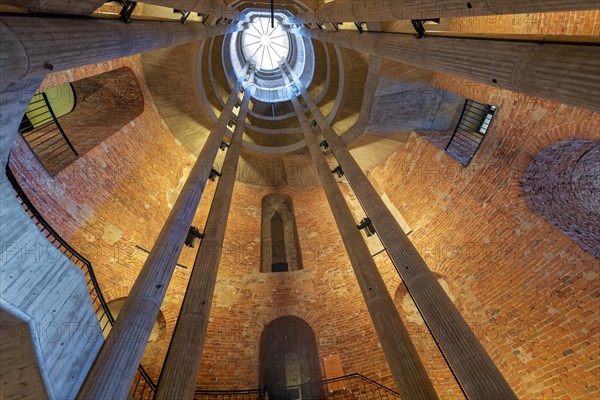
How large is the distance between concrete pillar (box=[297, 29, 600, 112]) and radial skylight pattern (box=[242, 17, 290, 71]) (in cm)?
1471

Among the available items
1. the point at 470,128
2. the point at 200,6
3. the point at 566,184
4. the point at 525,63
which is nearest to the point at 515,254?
the point at 566,184

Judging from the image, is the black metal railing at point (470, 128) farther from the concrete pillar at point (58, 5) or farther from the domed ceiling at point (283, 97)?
the concrete pillar at point (58, 5)

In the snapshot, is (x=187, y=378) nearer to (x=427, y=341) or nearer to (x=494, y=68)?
(x=494, y=68)

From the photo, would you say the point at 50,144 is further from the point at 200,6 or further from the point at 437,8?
the point at 437,8

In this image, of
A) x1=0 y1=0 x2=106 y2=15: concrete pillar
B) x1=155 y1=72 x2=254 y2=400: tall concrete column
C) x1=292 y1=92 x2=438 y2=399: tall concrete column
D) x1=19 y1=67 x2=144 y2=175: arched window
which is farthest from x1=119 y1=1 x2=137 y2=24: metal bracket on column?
x1=292 y1=92 x2=438 y2=399: tall concrete column

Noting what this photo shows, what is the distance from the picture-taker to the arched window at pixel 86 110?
7.97 metres

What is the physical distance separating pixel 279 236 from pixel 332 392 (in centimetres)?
567

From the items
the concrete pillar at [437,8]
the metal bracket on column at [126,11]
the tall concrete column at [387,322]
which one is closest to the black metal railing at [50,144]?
the metal bracket on column at [126,11]

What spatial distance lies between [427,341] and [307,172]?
729 centimetres

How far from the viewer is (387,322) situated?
505cm

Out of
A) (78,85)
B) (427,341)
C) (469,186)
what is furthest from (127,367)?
(78,85)

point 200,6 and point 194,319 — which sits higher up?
point 200,6

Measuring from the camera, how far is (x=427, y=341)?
7.54 m

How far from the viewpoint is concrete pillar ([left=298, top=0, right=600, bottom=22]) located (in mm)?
3055
